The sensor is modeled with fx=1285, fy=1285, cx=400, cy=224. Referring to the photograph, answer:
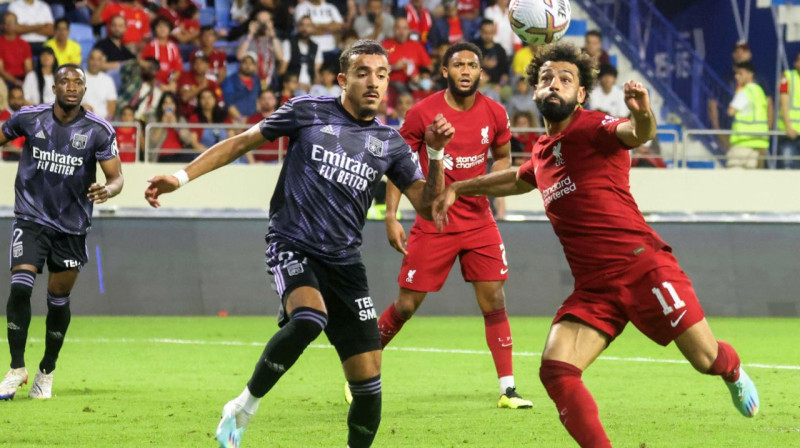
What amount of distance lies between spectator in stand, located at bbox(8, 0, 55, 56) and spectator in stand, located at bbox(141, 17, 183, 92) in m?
1.54

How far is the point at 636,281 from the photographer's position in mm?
6496

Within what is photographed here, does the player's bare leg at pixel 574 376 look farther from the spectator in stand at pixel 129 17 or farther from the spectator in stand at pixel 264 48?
the spectator in stand at pixel 129 17

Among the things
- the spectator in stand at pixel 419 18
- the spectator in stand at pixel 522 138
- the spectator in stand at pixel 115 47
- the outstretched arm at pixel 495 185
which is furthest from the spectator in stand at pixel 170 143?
the outstretched arm at pixel 495 185

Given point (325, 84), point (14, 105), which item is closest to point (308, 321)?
point (14, 105)

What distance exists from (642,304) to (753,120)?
1427 cm

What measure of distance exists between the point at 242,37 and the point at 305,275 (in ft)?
47.7

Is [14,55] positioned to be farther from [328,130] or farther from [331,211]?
[331,211]

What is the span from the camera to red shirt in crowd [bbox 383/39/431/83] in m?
20.5

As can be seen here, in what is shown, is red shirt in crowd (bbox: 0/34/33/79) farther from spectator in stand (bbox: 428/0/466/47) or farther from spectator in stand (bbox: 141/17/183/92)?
spectator in stand (bbox: 428/0/466/47)

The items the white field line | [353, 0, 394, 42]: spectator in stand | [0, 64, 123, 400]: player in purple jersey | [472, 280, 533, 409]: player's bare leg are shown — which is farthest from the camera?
[353, 0, 394, 42]: spectator in stand

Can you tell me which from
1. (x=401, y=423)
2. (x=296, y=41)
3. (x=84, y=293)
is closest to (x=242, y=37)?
(x=296, y=41)

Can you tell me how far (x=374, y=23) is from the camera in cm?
2103

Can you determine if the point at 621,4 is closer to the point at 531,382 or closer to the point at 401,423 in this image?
the point at 531,382

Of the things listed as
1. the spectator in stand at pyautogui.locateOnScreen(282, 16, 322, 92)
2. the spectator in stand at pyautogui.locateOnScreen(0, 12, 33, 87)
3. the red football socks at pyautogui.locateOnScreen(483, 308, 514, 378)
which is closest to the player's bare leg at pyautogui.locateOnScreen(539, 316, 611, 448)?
the red football socks at pyautogui.locateOnScreen(483, 308, 514, 378)
